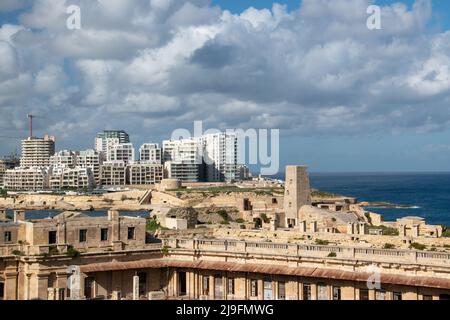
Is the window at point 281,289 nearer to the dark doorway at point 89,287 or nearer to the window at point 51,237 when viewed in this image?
the dark doorway at point 89,287

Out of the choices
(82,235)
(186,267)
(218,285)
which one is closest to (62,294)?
(82,235)

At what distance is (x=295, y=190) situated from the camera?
76375 mm

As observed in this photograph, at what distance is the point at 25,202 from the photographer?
511ft

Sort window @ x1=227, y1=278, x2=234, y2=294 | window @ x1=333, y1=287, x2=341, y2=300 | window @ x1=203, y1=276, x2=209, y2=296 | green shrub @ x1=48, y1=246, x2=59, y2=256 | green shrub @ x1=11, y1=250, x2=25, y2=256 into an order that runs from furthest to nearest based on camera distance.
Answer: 1. window @ x1=203, y1=276, x2=209, y2=296
2. window @ x1=227, y1=278, x2=234, y2=294
3. green shrub @ x1=48, y1=246, x2=59, y2=256
4. green shrub @ x1=11, y1=250, x2=25, y2=256
5. window @ x1=333, y1=287, x2=341, y2=300

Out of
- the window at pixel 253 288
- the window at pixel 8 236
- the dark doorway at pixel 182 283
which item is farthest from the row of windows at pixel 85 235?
the window at pixel 253 288

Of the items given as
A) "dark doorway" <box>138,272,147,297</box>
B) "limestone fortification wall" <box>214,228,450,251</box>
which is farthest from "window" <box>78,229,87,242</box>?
"limestone fortification wall" <box>214,228,450,251</box>

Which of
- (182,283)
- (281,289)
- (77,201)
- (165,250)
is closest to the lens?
(281,289)

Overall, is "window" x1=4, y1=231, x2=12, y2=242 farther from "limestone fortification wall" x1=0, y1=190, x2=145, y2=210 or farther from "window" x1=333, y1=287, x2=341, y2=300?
"limestone fortification wall" x1=0, y1=190, x2=145, y2=210

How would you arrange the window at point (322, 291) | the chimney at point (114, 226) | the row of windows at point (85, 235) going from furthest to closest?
the chimney at point (114, 226) < the row of windows at point (85, 235) < the window at point (322, 291)

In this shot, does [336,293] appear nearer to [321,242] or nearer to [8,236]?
[321,242]

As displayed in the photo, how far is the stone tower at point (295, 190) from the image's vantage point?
7600 centimetres

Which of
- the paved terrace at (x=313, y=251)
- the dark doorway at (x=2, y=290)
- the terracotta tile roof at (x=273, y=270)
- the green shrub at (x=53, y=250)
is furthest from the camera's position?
the green shrub at (x=53, y=250)

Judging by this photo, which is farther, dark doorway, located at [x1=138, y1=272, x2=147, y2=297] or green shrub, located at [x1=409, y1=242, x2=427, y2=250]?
dark doorway, located at [x1=138, y1=272, x2=147, y2=297]

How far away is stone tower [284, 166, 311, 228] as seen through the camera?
7600cm
